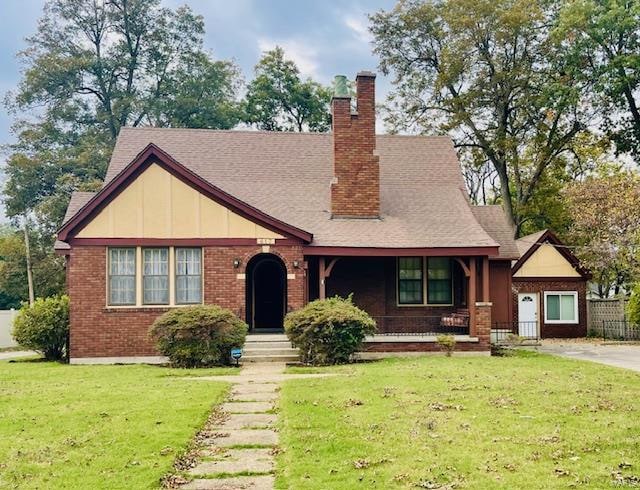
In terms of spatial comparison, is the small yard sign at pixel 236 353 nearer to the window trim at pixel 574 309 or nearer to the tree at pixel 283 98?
the window trim at pixel 574 309

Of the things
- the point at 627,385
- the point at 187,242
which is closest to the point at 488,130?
the point at 187,242

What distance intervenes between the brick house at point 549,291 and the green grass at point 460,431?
46.5 feet

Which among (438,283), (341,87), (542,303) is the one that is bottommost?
(542,303)

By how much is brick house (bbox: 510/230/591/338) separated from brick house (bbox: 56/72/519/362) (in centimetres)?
417

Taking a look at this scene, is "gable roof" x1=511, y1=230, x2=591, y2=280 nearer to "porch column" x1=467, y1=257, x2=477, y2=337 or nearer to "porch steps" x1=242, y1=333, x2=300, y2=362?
"porch column" x1=467, y1=257, x2=477, y2=337

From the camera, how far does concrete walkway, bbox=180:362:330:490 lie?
Result: 6035 mm

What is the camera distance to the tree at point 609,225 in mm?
26453

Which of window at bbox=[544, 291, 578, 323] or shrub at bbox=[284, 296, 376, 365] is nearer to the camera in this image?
shrub at bbox=[284, 296, 376, 365]

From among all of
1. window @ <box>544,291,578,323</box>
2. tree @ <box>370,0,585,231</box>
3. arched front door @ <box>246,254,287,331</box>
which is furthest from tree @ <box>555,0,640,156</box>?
arched front door @ <box>246,254,287,331</box>

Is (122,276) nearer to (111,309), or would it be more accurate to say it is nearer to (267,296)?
(111,309)

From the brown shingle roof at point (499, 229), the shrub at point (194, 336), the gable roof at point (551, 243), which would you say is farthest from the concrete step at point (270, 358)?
the gable roof at point (551, 243)

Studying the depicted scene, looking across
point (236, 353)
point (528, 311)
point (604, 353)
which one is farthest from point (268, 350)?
point (528, 311)

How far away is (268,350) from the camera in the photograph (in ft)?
54.3

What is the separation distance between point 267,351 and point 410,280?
5120mm
